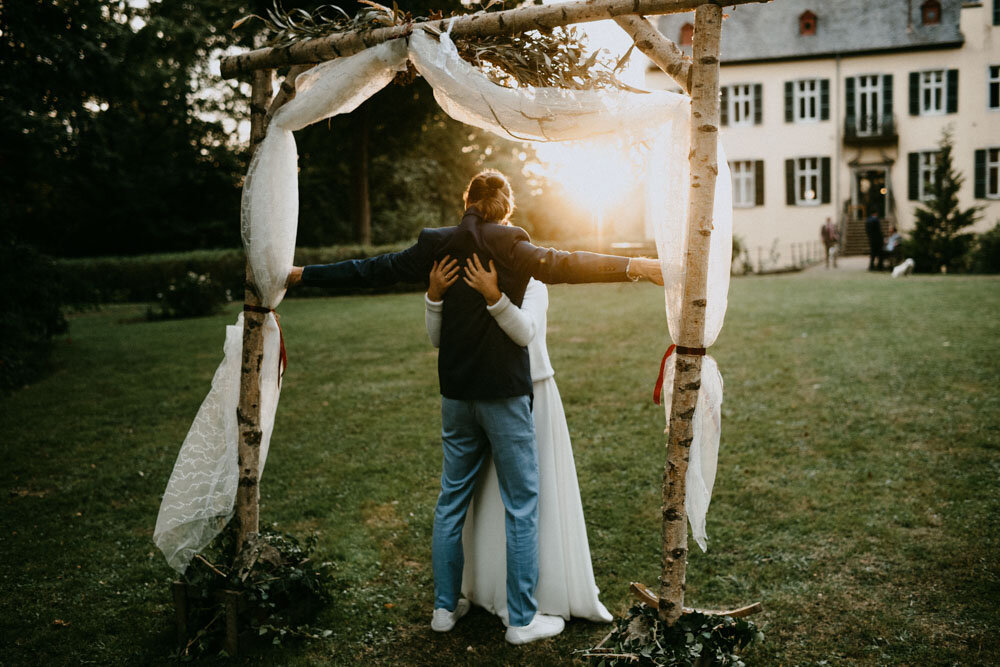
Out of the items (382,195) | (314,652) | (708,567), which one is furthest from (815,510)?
(382,195)

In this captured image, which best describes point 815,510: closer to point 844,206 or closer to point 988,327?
point 988,327

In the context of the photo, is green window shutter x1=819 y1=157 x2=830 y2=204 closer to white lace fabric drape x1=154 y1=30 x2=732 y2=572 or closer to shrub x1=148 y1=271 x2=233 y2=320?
shrub x1=148 y1=271 x2=233 y2=320

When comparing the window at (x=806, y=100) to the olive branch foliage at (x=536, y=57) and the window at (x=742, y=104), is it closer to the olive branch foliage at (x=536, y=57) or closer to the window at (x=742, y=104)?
the window at (x=742, y=104)

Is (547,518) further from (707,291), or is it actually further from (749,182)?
(749,182)

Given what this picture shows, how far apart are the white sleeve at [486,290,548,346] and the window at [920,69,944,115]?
105 feet

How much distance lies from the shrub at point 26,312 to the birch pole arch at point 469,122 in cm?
782

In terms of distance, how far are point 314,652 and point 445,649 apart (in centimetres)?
65

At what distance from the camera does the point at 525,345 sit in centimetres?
357

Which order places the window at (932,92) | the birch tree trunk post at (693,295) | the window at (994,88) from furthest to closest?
the window at (932,92) → the window at (994,88) → the birch tree trunk post at (693,295)

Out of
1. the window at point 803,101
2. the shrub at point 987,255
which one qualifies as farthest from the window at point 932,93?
the shrub at point 987,255

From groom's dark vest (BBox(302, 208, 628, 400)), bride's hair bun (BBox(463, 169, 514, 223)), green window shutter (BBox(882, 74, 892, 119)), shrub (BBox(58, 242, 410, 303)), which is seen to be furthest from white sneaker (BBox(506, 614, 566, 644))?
green window shutter (BBox(882, 74, 892, 119))

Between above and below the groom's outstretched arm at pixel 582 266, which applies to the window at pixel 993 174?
above

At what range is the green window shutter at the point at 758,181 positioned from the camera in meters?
30.7

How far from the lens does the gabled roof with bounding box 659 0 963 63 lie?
1156 inches
